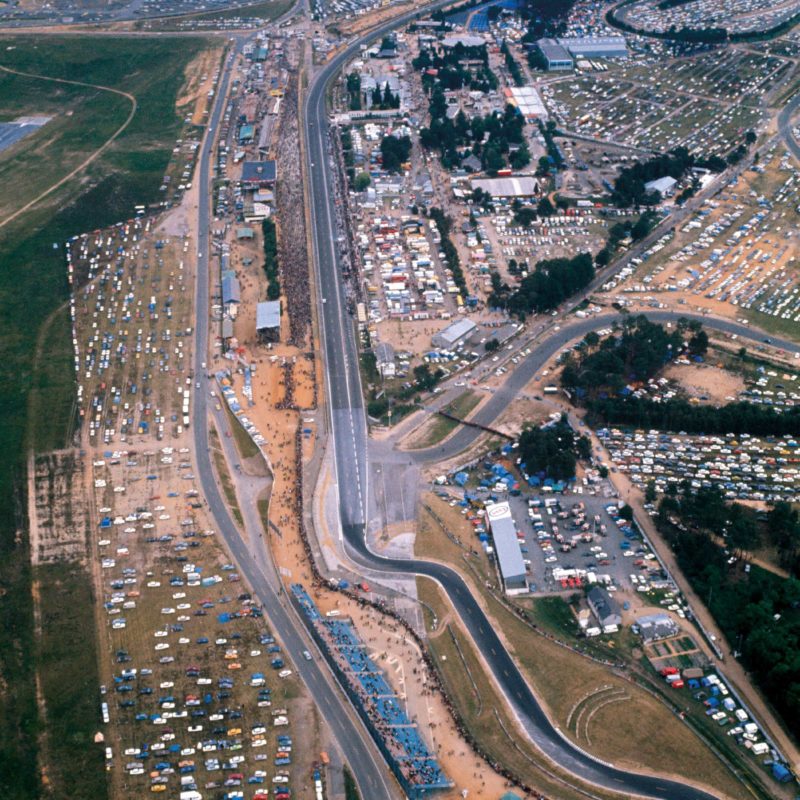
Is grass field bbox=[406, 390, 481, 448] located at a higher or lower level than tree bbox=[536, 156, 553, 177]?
lower

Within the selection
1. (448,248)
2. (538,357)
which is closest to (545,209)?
(448,248)

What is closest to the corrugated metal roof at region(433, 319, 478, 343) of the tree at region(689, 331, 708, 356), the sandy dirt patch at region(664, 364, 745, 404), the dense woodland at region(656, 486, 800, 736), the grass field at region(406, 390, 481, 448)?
the grass field at region(406, 390, 481, 448)

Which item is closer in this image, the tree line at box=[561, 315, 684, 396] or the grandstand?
the grandstand

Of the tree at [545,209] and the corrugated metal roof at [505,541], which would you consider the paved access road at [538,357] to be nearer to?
the corrugated metal roof at [505,541]

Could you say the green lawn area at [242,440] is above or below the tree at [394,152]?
below

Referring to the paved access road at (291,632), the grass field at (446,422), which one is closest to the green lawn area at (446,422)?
the grass field at (446,422)

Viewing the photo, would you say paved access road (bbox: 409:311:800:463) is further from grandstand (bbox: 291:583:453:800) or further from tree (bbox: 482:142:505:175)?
tree (bbox: 482:142:505:175)
